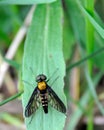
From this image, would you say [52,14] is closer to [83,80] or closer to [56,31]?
[56,31]

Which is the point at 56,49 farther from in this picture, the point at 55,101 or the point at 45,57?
the point at 55,101

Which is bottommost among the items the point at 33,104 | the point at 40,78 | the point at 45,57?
the point at 33,104

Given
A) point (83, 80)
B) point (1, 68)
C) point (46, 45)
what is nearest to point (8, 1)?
point (46, 45)

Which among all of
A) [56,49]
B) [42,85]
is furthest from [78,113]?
[56,49]

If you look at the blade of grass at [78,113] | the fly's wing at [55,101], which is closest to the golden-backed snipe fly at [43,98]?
the fly's wing at [55,101]

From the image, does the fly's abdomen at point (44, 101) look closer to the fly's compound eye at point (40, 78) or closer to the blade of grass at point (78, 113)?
the fly's compound eye at point (40, 78)

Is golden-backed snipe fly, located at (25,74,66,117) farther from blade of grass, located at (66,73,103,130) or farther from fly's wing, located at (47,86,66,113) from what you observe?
blade of grass, located at (66,73,103,130)

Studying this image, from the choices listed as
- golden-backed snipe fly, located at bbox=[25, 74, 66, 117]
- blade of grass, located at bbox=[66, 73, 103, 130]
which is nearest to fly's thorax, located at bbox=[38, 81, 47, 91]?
golden-backed snipe fly, located at bbox=[25, 74, 66, 117]
